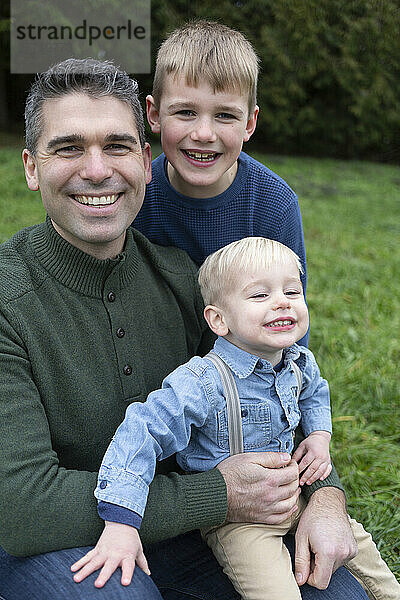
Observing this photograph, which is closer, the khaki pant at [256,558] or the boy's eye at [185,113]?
the khaki pant at [256,558]

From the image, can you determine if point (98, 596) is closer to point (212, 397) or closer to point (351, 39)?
point (212, 397)

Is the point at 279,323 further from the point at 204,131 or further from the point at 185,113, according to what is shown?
the point at 185,113

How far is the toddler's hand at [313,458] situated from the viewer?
2.25 metres

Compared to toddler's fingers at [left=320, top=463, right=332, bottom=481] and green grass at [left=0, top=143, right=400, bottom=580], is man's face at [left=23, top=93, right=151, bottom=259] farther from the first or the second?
green grass at [left=0, top=143, right=400, bottom=580]

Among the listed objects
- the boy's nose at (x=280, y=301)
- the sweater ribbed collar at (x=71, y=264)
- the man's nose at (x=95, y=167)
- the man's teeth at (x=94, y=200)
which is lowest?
the boy's nose at (x=280, y=301)

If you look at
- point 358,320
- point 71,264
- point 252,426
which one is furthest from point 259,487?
point 358,320

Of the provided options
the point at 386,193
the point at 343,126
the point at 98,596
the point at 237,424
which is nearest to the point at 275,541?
the point at 237,424

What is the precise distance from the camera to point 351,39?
15.1m

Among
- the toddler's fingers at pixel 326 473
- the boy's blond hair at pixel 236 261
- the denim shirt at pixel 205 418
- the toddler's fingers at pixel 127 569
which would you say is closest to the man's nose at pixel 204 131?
the boy's blond hair at pixel 236 261

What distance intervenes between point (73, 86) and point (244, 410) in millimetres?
1047

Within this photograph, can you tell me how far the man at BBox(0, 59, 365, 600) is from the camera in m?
1.81

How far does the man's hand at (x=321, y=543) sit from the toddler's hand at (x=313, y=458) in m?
0.08

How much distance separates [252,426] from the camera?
6.97 ft

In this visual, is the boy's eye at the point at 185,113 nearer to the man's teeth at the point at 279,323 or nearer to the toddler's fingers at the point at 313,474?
the man's teeth at the point at 279,323
